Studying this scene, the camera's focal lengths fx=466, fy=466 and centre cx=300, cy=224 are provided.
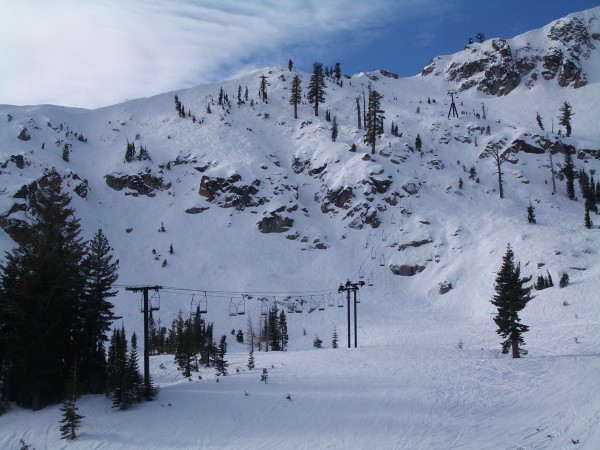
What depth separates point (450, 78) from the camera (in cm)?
14438

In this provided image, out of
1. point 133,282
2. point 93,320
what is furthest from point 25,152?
Result: point 93,320

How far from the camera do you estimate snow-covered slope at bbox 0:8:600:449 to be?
22.2 m

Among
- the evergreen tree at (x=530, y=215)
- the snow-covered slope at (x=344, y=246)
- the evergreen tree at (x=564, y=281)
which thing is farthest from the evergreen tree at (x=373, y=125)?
the evergreen tree at (x=564, y=281)

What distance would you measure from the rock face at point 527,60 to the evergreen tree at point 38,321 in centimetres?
12930

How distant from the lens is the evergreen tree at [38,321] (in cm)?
2575

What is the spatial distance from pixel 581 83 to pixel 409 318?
333ft

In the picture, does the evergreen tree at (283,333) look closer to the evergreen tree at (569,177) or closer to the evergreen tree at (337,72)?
the evergreen tree at (569,177)

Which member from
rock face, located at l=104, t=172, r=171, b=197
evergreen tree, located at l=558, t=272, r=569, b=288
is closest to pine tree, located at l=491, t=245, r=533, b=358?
evergreen tree, located at l=558, t=272, r=569, b=288

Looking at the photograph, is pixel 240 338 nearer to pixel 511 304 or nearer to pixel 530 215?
pixel 511 304

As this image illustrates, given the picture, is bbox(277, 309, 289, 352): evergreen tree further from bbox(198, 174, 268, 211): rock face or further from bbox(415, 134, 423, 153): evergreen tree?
bbox(415, 134, 423, 153): evergreen tree

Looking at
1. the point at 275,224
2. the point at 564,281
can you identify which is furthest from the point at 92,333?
the point at 275,224

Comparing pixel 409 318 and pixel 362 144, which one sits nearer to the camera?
pixel 409 318

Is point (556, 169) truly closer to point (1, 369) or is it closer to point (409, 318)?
point (409, 318)

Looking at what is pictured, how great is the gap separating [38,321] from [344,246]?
53605 mm
